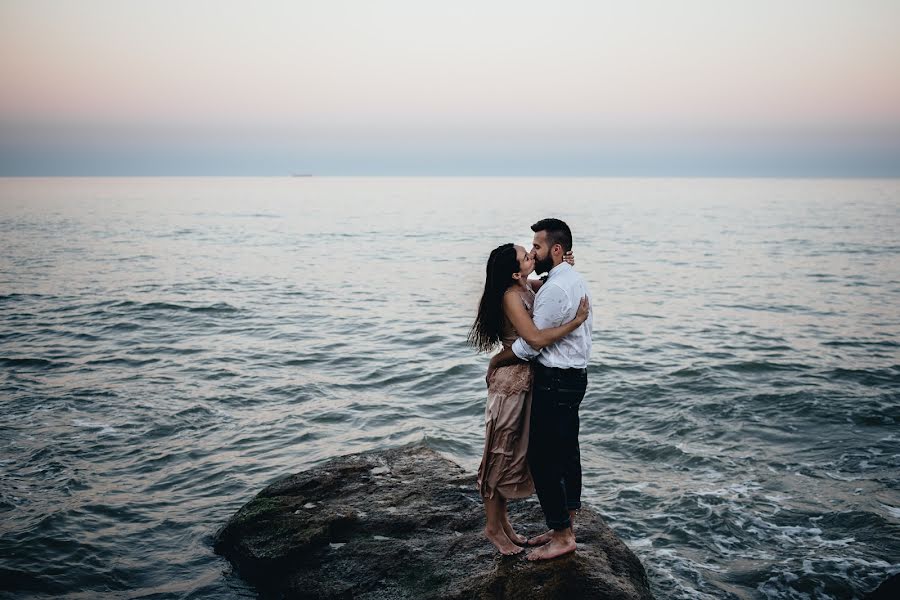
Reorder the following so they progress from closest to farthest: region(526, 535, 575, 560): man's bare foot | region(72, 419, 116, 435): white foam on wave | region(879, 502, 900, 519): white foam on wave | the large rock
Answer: the large rock → region(526, 535, 575, 560): man's bare foot → region(879, 502, 900, 519): white foam on wave → region(72, 419, 116, 435): white foam on wave

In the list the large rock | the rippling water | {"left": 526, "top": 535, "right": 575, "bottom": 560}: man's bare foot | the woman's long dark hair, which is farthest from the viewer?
the rippling water

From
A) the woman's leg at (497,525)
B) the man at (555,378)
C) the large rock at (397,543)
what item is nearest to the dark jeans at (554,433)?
the man at (555,378)

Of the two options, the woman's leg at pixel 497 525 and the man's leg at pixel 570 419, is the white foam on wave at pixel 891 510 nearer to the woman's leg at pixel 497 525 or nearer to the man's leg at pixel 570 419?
the man's leg at pixel 570 419

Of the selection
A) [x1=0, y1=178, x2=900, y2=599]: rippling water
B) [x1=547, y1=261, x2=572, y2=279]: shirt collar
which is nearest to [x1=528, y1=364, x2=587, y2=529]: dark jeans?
[x1=547, y1=261, x2=572, y2=279]: shirt collar

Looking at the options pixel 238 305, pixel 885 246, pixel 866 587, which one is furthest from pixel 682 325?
pixel 885 246

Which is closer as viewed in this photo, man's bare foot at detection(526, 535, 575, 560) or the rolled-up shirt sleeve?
the rolled-up shirt sleeve

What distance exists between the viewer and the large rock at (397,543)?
5148 millimetres

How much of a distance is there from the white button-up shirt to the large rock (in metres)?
1.67

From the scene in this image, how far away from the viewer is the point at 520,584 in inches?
198

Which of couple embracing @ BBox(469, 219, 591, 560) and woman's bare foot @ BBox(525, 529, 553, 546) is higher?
couple embracing @ BBox(469, 219, 591, 560)

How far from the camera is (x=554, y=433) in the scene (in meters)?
5.09

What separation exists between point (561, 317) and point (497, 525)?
1925mm

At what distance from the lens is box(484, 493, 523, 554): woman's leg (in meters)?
5.41

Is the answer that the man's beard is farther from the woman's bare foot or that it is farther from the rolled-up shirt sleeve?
the woman's bare foot
